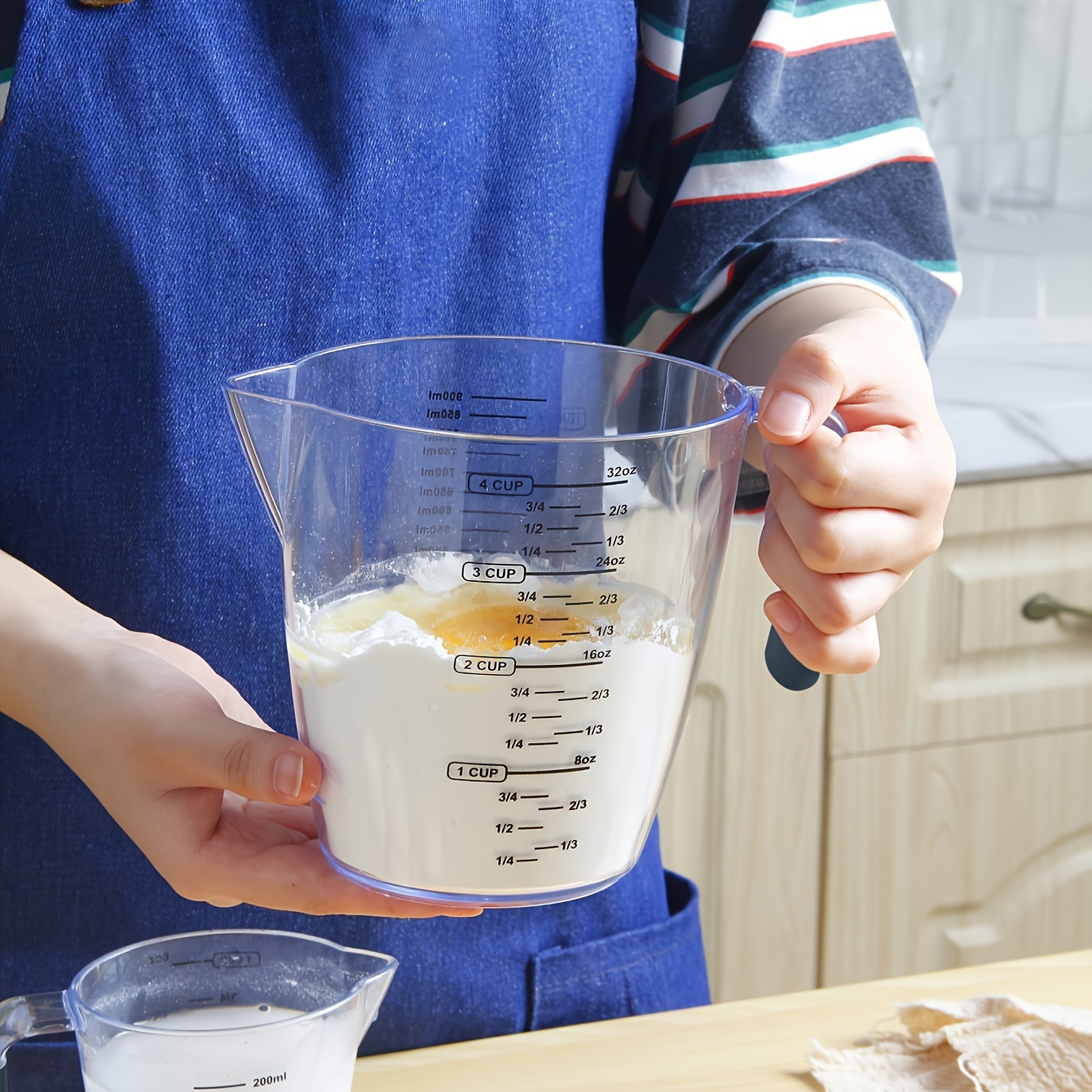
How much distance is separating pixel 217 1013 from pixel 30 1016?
0.06 m

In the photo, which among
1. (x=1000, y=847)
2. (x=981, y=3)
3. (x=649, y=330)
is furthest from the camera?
Answer: (x=981, y=3)

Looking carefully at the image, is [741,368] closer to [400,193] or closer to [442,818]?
[400,193]

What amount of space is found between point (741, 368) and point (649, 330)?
98 mm

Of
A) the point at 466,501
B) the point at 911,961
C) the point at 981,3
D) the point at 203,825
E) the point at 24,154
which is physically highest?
the point at 981,3

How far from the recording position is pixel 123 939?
2.12 ft

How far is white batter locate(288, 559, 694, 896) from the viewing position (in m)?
0.38

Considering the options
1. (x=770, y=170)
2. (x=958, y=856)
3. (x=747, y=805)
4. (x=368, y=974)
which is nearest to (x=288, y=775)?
(x=368, y=974)

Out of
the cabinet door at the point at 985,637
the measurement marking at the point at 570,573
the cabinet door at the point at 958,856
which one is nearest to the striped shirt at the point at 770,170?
the measurement marking at the point at 570,573

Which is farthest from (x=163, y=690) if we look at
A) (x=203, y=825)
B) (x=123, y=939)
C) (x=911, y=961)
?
(x=911, y=961)

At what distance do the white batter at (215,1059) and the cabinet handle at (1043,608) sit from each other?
96 centimetres

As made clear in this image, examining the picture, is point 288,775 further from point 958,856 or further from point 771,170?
point 958,856

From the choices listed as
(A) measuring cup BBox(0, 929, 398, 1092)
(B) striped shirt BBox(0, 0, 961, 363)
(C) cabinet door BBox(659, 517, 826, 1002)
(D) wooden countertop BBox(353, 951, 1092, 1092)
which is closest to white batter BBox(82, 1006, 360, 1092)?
(A) measuring cup BBox(0, 929, 398, 1092)

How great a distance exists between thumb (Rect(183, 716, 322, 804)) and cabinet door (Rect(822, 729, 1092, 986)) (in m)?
0.91

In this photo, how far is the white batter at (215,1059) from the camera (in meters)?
0.43
